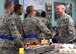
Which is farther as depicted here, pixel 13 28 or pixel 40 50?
pixel 13 28

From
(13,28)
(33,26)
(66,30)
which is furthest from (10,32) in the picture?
(66,30)

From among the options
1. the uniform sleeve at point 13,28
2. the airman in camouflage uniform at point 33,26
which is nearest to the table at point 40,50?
the uniform sleeve at point 13,28

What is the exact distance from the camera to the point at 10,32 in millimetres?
4453

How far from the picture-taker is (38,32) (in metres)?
5.07

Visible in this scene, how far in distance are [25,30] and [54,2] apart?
158 inches

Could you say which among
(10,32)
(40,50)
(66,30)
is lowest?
(40,50)

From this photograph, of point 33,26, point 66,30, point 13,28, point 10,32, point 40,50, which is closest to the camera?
point 40,50

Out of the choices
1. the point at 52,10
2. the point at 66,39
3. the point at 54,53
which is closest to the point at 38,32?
the point at 66,39

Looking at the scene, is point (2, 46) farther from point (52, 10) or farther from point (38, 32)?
point (52, 10)

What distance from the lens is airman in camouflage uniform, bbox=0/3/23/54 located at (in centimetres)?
436

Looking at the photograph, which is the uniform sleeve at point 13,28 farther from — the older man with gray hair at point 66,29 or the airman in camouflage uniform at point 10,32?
the older man with gray hair at point 66,29

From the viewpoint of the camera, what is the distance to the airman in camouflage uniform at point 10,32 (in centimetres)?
436

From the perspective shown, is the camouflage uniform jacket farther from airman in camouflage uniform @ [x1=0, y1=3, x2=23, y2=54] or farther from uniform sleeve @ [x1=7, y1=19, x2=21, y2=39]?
uniform sleeve @ [x1=7, y1=19, x2=21, y2=39]

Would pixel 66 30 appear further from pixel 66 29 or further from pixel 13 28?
pixel 13 28
